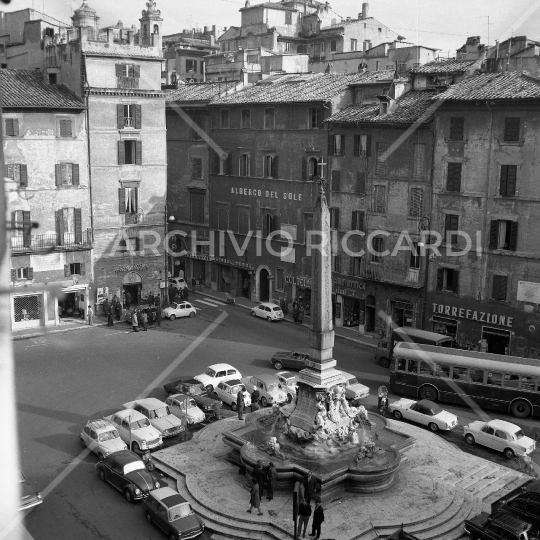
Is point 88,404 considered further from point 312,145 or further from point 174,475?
point 312,145

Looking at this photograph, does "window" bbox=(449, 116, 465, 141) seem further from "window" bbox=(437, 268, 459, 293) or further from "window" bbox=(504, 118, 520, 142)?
"window" bbox=(437, 268, 459, 293)

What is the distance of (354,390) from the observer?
107 ft

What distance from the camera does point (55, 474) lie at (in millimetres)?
25312

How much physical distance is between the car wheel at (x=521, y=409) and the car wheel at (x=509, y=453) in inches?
169

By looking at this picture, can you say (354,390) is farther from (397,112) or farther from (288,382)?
(397,112)

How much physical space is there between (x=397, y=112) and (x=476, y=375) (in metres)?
17.0

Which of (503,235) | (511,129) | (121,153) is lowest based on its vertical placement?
(503,235)

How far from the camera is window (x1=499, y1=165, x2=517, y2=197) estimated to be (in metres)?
36.8

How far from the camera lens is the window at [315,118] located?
46.5 metres

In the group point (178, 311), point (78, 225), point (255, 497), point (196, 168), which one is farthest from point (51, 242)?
point (255, 497)

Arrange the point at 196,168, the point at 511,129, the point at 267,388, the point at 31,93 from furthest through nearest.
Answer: the point at 196,168 → the point at 31,93 → the point at 511,129 → the point at 267,388

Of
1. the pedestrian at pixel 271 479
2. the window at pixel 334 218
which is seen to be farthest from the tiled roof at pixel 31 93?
the pedestrian at pixel 271 479

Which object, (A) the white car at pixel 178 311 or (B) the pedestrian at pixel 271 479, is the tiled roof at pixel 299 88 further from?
(B) the pedestrian at pixel 271 479

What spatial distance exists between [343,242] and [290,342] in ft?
24.4
